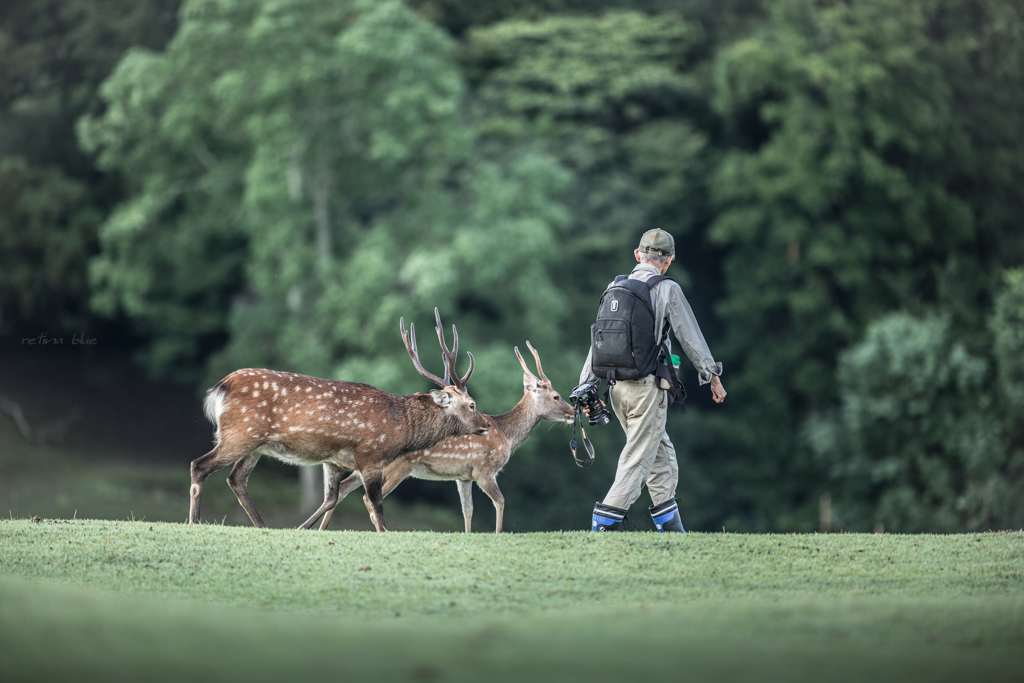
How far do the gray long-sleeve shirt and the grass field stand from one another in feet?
4.20

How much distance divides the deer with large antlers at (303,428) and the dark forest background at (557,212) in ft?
45.4

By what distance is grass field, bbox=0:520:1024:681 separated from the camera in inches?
202

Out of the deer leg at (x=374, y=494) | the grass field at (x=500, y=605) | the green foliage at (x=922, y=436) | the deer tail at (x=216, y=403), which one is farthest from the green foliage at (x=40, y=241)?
the deer leg at (x=374, y=494)

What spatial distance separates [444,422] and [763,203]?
2335cm

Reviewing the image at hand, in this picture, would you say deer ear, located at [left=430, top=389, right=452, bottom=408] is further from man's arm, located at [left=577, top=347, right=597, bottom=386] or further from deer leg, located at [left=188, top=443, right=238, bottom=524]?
deer leg, located at [left=188, top=443, right=238, bottom=524]

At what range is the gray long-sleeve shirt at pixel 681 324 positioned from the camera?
848cm

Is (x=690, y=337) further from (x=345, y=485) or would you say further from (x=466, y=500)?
(x=345, y=485)

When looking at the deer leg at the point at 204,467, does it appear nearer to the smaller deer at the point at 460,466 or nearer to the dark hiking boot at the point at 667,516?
the smaller deer at the point at 460,466

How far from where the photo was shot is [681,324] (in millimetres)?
8523

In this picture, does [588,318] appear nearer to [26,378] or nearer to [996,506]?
[996,506]

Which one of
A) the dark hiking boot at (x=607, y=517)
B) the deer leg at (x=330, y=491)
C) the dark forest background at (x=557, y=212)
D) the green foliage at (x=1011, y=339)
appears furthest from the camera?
the dark forest background at (x=557, y=212)

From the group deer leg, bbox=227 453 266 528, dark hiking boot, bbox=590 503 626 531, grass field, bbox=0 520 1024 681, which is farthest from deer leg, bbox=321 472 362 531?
dark hiking boot, bbox=590 503 626 531

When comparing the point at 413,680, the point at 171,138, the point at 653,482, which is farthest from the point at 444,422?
the point at 171,138

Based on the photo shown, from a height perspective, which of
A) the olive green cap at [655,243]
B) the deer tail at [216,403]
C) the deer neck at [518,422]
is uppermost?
the olive green cap at [655,243]
